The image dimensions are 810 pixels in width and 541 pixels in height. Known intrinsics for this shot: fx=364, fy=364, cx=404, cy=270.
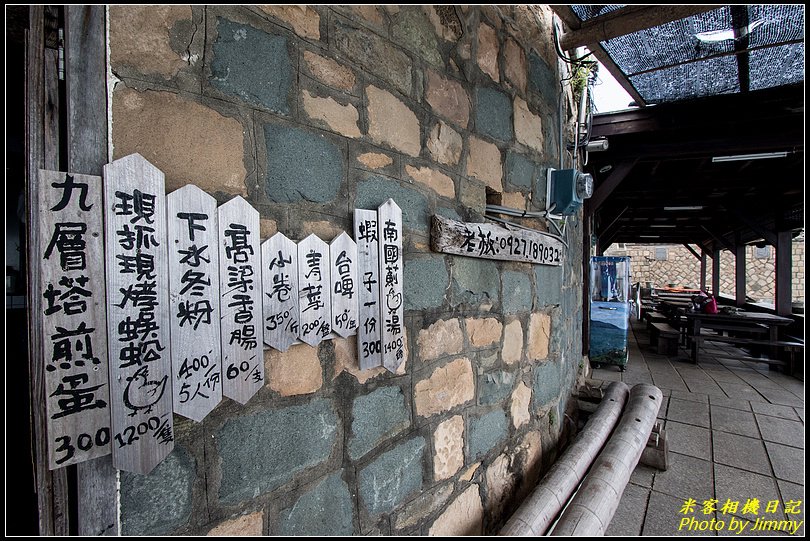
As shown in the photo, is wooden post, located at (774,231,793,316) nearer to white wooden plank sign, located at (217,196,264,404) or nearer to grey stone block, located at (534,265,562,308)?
grey stone block, located at (534,265,562,308)

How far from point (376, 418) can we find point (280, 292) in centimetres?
57

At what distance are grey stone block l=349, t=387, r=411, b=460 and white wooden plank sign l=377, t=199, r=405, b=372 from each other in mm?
103

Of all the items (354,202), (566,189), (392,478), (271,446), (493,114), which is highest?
(493,114)

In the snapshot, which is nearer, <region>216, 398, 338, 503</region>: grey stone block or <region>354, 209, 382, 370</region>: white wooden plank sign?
<region>216, 398, 338, 503</region>: grey stone block

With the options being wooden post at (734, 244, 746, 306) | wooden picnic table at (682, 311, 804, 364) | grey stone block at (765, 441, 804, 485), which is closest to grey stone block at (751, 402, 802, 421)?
grey stone block at (765, 441, 804, 485)

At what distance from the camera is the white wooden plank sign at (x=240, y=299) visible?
87 cm

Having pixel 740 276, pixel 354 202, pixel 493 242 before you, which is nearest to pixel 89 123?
pixel 354 202

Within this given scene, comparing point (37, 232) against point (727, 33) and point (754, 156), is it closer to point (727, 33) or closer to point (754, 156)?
point (727, 33)

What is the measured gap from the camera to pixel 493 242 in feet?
5.50

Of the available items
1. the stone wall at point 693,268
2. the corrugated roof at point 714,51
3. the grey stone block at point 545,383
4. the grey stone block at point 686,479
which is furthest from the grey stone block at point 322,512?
the stone wall at point 693,268

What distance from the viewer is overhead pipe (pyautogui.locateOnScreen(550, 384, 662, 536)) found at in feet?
5.18

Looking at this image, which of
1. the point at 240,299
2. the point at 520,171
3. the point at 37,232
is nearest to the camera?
the point at 37,232

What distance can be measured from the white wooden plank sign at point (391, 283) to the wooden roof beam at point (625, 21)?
1.69 meters

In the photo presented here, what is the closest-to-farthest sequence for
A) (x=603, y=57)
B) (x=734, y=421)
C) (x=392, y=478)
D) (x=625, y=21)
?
(x=392, y=478)
(x=625, y=21)
(x=603, y=57)
(x=734, y=421)
